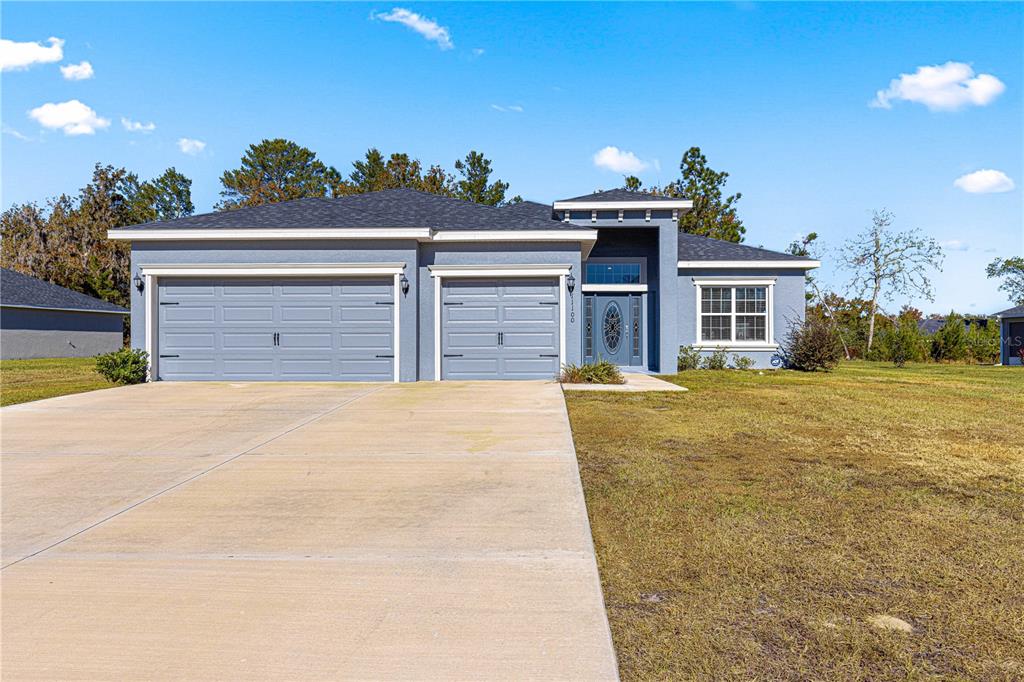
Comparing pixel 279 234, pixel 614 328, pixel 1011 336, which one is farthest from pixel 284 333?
pixel 1011 336

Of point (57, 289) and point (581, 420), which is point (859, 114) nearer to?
point (581, 420)

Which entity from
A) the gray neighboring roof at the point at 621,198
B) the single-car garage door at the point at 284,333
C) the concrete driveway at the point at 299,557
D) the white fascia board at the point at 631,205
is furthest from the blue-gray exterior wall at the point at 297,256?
the concrete driveway at the point at 299,557

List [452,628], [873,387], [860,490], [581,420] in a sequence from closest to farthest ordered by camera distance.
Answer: [452,628] < [860,490] < [581,420] < [873,387]

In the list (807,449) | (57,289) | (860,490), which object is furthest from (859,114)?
(57,289)

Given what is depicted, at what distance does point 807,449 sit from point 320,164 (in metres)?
52.0

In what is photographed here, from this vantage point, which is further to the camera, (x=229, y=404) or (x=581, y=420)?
(x=229, y=404)

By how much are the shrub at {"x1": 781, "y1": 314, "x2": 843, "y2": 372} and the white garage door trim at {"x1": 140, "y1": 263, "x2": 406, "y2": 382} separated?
12.5 meters

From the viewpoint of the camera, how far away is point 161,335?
14469mm

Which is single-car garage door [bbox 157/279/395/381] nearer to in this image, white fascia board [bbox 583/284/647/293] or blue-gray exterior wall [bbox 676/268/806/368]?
white fascia board [bbox 583/284/647/293]

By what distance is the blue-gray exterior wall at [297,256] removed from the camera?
561 inches

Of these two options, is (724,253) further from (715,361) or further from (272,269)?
(272,269)

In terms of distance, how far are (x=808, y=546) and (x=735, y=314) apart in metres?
16.3

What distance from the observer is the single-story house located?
2791cm

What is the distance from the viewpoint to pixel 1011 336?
94.0 feet
